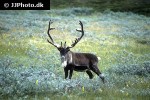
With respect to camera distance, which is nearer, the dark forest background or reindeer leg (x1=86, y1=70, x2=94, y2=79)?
reindeer leg (x1=86, y1=70, x2=94, y2=79)

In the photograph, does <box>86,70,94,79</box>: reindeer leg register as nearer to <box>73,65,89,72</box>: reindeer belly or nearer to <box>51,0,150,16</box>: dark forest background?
<box>73,65,89,72</box>: reindeer belly

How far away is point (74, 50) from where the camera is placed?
12328 millimetres

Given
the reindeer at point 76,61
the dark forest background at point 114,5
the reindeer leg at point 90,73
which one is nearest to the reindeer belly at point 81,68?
the reindeer at point 76,61

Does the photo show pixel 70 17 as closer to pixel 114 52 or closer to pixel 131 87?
pixel 114 52

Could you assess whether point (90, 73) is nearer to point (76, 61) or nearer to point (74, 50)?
point (76, 61)

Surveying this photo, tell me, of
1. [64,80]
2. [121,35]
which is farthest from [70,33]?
[64,80]

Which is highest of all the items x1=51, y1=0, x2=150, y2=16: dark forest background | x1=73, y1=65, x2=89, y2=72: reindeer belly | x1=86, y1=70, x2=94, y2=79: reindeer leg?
x1=51, y1=0, x2=150, y2=16: dark forest background

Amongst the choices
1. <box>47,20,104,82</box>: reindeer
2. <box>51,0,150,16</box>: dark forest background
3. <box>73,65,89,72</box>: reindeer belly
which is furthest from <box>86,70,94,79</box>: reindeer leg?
<box>51,0,150,16</box>: dark forest background

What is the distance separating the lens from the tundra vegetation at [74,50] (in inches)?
430

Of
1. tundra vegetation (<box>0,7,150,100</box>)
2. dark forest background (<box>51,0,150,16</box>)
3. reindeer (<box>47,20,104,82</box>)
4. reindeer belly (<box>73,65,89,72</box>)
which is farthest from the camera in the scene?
dark forest background (<box>51,0,150,16</box>)

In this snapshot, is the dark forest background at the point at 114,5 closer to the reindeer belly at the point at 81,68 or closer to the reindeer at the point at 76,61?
the reindeer at the point at 76,61

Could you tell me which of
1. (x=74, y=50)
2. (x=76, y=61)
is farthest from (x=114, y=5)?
(x=76, y=61)

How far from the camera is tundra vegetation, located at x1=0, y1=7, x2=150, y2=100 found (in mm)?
10914

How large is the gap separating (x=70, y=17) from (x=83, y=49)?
1.80 m
